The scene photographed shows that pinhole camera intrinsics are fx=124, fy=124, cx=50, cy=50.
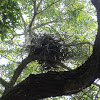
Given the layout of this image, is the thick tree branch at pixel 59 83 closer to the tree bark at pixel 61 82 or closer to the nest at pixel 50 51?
the tree bark at pixel 61 82

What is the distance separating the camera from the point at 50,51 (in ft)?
11.9

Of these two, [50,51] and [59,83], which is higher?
[50,51]

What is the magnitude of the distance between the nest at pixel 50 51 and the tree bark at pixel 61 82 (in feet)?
5.27

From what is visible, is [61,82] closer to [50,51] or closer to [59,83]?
[59,83]

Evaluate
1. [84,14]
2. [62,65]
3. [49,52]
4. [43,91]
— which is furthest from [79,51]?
[43,91]

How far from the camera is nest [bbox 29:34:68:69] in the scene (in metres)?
3.62

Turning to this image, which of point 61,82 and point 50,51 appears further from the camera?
point 50,51

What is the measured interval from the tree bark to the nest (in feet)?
5.27

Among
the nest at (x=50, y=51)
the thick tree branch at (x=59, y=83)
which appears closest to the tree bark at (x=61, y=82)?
the thick tree branch at (x=59, y=83)

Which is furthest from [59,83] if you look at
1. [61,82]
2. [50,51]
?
[50,51]

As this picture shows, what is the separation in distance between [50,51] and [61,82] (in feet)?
5.90

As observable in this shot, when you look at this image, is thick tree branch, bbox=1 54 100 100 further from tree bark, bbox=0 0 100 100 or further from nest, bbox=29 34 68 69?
nest, bbox=29 34 68 69

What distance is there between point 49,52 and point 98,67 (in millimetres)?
1952

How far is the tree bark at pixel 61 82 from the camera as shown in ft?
6.07
